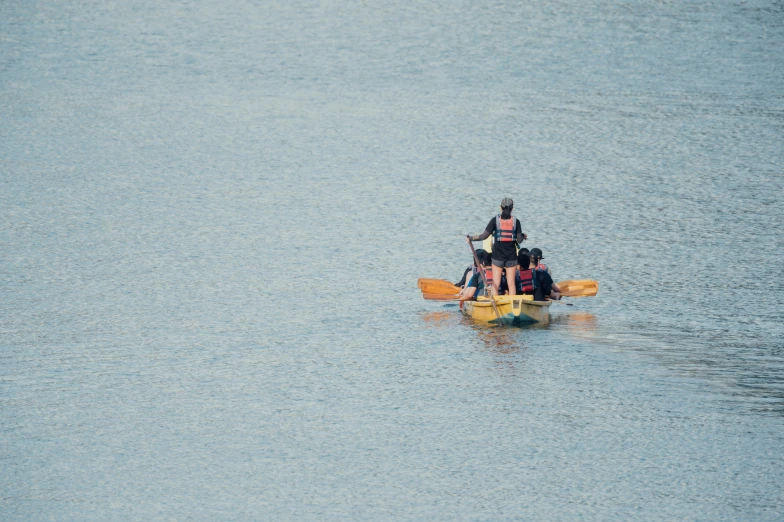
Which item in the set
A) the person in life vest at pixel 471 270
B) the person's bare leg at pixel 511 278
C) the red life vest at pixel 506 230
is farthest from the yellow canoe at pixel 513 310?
the red life vest at pixel 506 230

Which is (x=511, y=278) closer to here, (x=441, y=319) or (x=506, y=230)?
(x=506, y=230)

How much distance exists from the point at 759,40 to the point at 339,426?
129 feet

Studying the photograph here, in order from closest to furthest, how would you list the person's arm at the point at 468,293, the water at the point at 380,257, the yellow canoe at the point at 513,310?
the water at the point at 380,257
the yellow canoe at the point at 513,310
the person's arm at the point at 468,293

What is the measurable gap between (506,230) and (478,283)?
5.23 feet

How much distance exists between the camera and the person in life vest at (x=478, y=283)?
21656mm

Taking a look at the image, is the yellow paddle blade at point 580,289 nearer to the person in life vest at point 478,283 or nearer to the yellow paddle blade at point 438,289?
the person in life vest at point 478,283

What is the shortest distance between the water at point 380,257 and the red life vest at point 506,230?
1.85m

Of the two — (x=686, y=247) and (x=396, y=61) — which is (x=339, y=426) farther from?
(x=396, y=61)

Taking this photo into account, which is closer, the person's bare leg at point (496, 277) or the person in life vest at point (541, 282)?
the person's bare leg at point (496, 277)

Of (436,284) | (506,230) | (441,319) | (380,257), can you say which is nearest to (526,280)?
(506,230)

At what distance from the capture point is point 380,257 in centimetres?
2786

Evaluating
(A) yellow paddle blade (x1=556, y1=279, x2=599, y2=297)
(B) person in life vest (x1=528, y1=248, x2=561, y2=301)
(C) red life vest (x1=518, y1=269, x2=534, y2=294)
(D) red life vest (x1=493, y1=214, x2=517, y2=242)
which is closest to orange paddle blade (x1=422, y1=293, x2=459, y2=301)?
(C) red life vest (x1=518, y1=269, x2=534, y2=294)

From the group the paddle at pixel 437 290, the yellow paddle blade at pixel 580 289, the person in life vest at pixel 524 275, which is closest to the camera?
the person in life vest at pixel 524 275

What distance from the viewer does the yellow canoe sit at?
20344 mm
